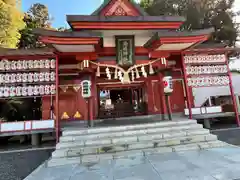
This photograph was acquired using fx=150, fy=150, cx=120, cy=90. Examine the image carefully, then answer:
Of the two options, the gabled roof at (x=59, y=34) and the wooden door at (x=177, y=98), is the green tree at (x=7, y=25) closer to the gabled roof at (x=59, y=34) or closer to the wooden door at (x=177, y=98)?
the gabled roof at (x=59, y=34)

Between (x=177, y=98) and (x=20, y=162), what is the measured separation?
6541 millimetres

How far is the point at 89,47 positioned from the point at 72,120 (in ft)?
11.1

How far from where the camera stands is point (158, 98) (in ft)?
24.0

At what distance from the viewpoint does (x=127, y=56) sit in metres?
5.62

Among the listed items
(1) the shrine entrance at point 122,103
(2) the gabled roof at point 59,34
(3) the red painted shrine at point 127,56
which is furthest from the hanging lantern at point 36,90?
(1) the shrine entrance at point 122,103

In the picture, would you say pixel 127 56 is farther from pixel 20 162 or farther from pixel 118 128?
pixel 20 162

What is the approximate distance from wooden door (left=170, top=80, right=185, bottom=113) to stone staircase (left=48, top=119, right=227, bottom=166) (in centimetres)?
209

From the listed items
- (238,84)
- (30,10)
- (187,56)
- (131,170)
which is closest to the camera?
(131,170)

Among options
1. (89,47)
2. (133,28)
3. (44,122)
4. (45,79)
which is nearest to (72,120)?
(44,122)

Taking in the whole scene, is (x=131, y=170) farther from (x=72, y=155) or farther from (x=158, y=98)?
(x=158, y=98)

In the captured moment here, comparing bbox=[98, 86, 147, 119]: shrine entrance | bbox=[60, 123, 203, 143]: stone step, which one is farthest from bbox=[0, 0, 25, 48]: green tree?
bbox=[60, 123, 203, 143]: stone step

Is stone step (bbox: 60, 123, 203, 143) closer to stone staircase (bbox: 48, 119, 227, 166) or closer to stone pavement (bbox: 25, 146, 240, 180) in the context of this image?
stone staircase (bbox: 48, 119, 227, 166)

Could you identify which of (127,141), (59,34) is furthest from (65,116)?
(59,34)

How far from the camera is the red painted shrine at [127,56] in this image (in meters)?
5.08
